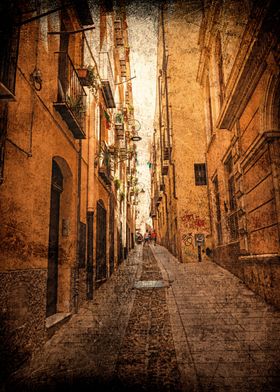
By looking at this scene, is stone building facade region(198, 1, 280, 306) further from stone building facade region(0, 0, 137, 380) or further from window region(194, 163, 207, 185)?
window region(194, 163, 207, 185)

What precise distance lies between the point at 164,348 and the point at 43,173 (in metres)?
3.05

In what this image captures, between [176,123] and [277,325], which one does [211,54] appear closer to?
[176,123]

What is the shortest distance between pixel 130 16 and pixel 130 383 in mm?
3908

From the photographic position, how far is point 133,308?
5863 millimetres

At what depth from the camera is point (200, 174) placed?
14.1m

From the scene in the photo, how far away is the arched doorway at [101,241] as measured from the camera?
30.4 ft

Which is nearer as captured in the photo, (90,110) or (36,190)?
(36,190)

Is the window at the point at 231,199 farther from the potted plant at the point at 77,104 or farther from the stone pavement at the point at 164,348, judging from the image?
the potted plant at the point at 77,104

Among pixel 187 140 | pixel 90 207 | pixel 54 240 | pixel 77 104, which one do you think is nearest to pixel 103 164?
pixel 90 207

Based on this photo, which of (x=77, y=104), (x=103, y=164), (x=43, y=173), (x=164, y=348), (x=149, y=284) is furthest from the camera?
(x=103, y=164)

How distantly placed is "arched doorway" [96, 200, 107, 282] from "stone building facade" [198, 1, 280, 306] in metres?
4.31

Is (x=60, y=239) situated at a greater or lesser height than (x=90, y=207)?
lesser

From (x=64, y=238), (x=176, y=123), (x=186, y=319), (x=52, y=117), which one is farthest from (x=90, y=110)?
(x=176, y=123)

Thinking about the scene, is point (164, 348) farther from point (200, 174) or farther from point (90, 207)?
point (200, 174)
